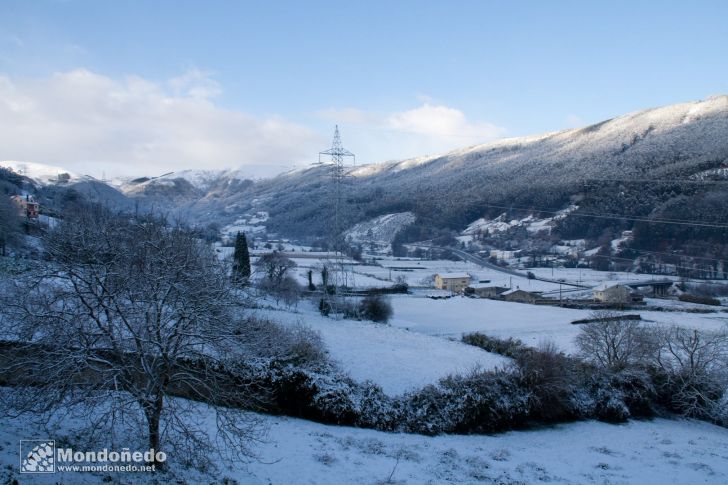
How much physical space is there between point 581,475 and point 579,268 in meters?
59.4

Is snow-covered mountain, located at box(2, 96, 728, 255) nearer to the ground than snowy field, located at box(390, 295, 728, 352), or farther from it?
farther from it

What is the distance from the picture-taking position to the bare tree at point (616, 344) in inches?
867

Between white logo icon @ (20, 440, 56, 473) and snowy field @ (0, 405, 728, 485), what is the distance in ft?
0.51

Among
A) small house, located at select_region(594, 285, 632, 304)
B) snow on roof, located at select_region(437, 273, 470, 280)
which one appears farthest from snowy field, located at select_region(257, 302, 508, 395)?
snow on roof, located at select_region(437, 273, 470, 280)

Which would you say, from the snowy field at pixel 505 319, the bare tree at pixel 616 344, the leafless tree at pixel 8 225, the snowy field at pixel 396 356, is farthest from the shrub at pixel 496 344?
the leafless tree at pixel 8 225

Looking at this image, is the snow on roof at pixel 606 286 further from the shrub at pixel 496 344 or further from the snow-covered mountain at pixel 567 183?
the shrub at pixel 496 344

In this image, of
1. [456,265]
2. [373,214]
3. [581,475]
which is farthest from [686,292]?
[373,214]

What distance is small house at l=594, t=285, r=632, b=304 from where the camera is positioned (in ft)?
144

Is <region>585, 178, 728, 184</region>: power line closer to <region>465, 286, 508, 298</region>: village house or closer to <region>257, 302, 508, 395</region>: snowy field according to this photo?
<region>465, 286, 508, 298</region>: village house

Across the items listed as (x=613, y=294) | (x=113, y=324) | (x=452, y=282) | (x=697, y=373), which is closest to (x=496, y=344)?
(x=697, y=373)

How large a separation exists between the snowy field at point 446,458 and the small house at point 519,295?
31632mm

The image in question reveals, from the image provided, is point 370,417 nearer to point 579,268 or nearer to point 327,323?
point 327,323

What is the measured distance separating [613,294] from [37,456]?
47569 millimetres

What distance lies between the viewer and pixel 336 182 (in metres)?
33.0
